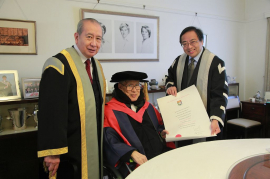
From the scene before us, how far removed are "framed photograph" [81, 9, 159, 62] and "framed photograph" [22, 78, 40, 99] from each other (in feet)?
2.96

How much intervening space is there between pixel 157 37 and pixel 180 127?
197 cm

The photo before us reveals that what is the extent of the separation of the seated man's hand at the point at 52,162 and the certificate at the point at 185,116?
0.85 meters

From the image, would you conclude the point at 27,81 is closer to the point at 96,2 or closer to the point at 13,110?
the point at 13,110

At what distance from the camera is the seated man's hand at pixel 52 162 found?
123 centimetres

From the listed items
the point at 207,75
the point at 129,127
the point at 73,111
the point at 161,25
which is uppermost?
the point at 161,25

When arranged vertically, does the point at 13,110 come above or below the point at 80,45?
below

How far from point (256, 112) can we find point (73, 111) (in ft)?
11.4

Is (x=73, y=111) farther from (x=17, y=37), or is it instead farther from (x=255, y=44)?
(x=255, y=44)

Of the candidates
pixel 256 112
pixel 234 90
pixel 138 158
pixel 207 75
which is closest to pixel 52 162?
pixel 138 158

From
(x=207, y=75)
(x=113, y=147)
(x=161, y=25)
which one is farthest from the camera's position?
(x=161, y=25)

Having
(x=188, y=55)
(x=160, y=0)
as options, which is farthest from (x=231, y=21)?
(x=188, y=55)

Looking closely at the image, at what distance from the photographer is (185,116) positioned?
1.62m

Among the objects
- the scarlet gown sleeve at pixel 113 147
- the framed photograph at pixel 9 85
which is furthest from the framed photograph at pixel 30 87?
the scarlet gown sleeve at pixel 113 147

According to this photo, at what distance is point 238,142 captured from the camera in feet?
4.63
